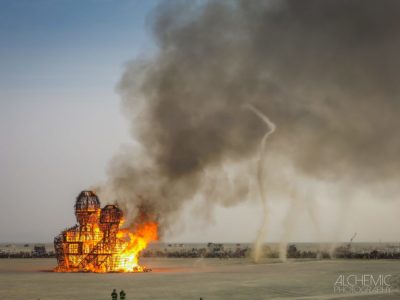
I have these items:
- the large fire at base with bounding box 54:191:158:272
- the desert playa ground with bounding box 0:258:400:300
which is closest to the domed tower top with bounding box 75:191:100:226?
the large fire at base with bounding box 54:191:158:272

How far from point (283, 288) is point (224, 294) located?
320 inches

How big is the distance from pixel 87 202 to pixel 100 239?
219 inches

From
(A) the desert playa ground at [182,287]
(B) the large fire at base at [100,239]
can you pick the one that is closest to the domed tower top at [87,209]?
(B) the large fire at base at [100,239]

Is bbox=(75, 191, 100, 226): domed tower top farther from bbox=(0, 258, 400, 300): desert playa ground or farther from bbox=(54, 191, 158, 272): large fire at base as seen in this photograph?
bbox=(0, 258, 400, 300): desert playa ground

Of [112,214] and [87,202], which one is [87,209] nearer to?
[87,202]

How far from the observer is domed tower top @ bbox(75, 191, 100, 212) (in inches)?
3499

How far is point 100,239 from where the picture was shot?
88.4 m

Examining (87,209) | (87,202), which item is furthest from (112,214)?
(87,202)

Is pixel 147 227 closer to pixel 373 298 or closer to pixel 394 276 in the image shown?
pixel 394 276

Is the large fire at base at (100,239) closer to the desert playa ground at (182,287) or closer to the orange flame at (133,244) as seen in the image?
the orange flame at (133,244)

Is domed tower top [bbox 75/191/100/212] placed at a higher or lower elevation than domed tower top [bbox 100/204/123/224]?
higher

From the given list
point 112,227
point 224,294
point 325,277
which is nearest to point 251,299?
point 224,294

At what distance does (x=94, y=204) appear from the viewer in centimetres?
8925

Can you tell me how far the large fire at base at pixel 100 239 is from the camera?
8725cm
